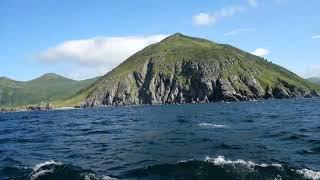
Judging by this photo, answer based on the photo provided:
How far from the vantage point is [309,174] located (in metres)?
27.3

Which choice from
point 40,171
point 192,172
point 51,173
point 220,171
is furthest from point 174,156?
point 40,171

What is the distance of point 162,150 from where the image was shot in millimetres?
40719

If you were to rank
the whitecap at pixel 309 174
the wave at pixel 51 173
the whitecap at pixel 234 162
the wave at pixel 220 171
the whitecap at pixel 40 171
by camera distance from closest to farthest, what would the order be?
the whitecap at pixel 309 174 → the wave at pixel 220 171 → the wave at pixel 51 173 → the whitecap at pixel 40 171 → the whitecap at pixel 234 162

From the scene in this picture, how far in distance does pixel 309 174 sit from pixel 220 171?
5.46 metres

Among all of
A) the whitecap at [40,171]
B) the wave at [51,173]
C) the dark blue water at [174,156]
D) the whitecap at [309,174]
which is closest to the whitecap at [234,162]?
the dark blue water at [174,156]

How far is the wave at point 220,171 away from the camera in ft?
89.6

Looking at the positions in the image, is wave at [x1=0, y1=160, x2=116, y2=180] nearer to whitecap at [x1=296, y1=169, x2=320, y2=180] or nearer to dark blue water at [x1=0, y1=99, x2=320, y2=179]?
dark blue water at [x1=0, y1=99, x2=320, y2=179]

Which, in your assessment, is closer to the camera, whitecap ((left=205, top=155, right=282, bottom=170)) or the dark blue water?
the dark blue water

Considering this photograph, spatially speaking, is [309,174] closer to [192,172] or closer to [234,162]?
[234,162]

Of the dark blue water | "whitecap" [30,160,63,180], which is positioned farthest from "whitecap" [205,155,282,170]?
"whitecap" [30,160,63,180]

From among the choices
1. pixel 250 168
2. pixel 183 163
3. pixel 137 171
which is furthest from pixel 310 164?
pixel 137 171

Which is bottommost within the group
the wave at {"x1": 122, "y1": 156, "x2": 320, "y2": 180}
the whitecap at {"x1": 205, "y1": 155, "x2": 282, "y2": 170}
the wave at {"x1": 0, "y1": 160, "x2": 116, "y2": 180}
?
the wave at {"x1": 0, "y1": 160, "x2": 116, "y2": 180}

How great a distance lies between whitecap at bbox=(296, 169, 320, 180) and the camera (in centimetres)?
2656

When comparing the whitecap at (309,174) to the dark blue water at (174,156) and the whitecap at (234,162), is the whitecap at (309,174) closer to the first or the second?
the dark blue water at (174,156)
